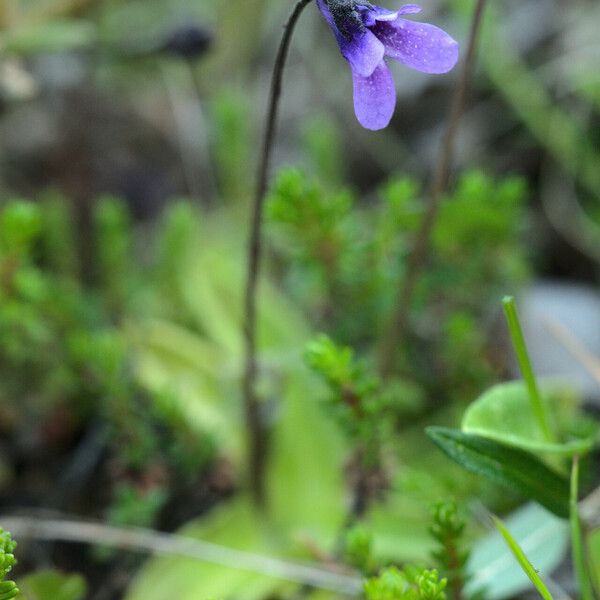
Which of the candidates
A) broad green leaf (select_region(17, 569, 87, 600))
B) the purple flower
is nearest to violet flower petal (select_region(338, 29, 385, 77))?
the purple flower

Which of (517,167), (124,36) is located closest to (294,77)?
(124,36)

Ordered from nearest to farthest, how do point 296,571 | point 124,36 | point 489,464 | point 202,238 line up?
point 489,464
point 296,571
point 202,238
point 124,36

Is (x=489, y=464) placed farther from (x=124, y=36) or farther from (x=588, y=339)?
(x=124, y=36)

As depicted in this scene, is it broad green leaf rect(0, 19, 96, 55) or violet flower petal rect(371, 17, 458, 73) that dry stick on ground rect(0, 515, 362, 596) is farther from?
broad green leaf rect(0, 19, 96, 55)

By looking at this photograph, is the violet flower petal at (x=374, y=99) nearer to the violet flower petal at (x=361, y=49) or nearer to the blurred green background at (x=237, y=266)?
the violet flower petal at (x=361, y=49)

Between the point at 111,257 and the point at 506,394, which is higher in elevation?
the point at 111,257

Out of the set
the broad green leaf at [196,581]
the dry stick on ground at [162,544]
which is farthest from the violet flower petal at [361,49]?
the broad green leaf at [196,581]
